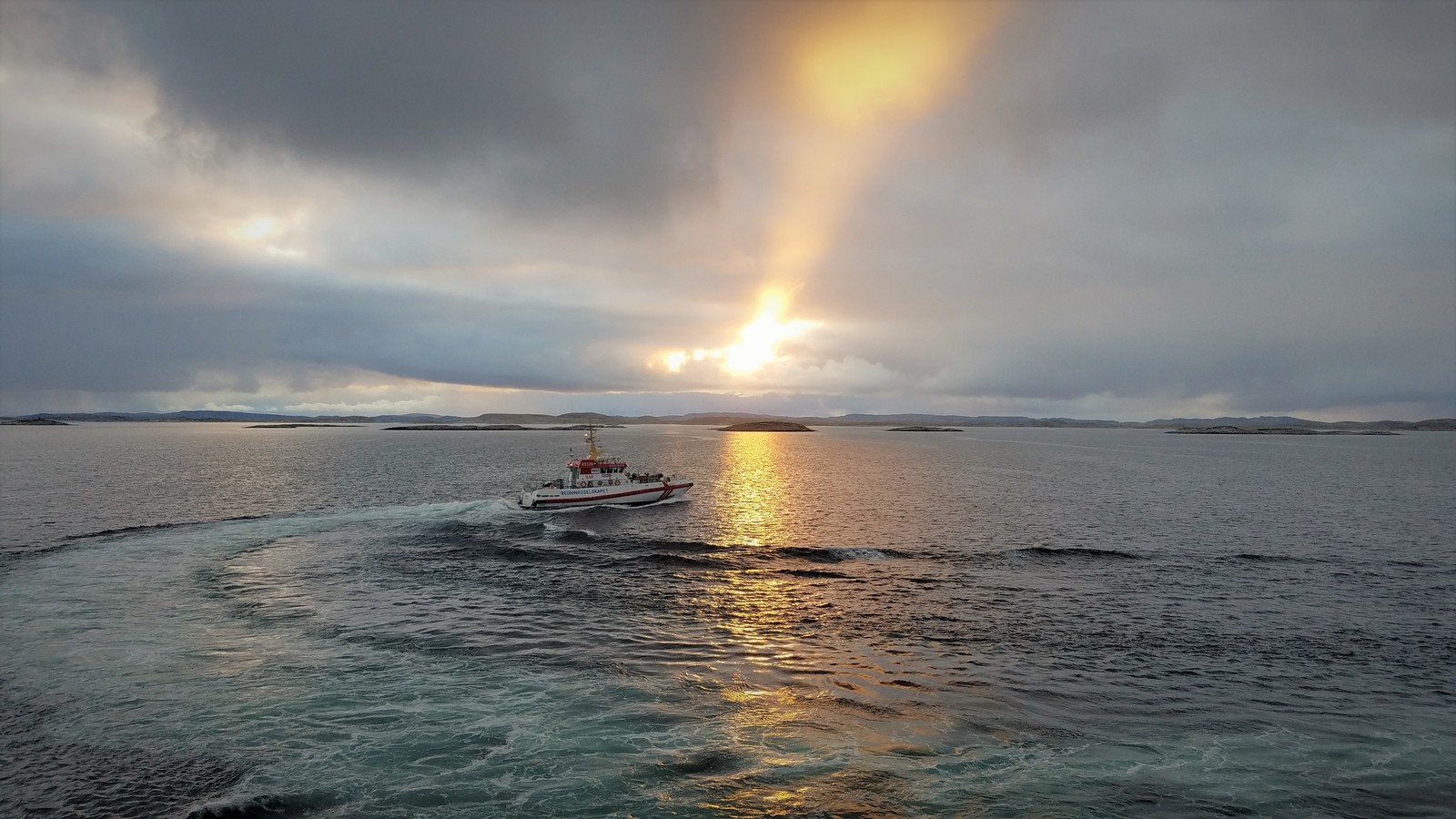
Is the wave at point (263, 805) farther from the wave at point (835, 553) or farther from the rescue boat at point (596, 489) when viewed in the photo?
the rescue boat at point (596, 489)

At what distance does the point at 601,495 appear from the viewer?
8094 cm

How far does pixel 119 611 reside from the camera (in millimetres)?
34875

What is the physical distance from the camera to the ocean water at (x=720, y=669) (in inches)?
778

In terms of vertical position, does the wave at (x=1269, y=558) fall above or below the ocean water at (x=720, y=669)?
below

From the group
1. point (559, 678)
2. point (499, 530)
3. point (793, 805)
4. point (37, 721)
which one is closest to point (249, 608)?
point (37, 721)

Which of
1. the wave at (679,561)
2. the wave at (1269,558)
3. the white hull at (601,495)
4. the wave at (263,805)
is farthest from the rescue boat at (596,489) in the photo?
the wave at (263,805)

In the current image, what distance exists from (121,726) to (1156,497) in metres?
102

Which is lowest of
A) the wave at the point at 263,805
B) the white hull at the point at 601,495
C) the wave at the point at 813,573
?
the wave at the point at 813,573

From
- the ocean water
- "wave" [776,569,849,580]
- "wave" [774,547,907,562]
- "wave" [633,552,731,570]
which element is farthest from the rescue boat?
"wave" [776,569,849,580]

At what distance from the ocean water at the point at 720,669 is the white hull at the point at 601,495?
1244cm

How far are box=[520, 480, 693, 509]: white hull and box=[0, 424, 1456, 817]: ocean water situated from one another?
12.4m

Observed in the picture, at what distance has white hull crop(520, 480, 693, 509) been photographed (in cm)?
7675

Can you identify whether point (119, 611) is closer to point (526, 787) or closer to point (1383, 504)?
point (526, 787)

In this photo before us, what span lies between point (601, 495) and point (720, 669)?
5392 cm
